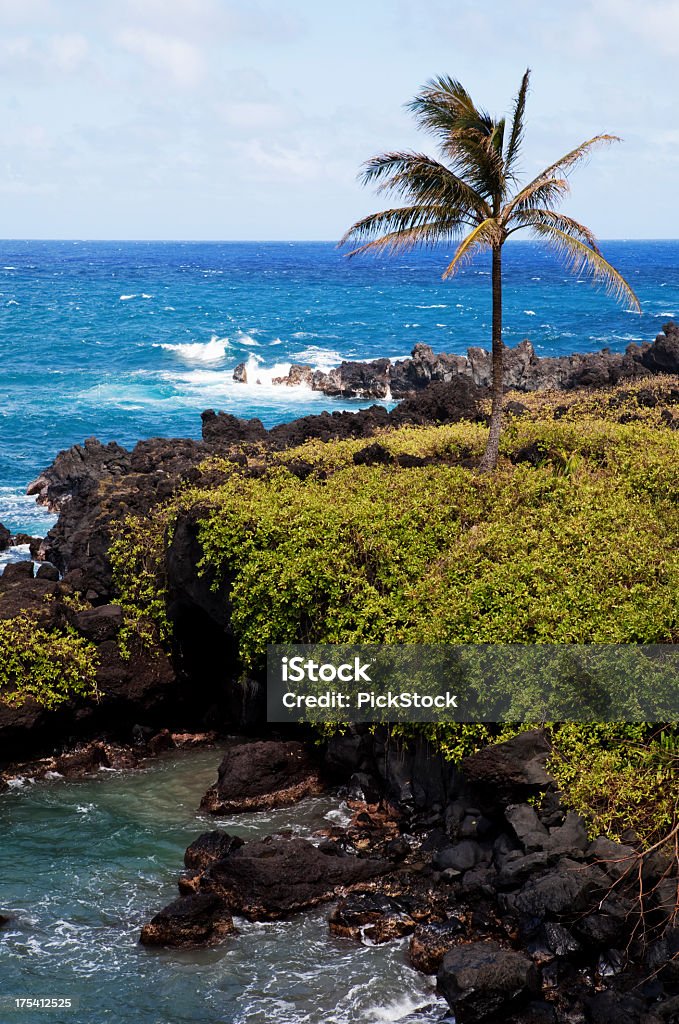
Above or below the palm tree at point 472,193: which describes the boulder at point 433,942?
below

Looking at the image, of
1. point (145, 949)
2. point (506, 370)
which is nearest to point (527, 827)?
point (145, 949)

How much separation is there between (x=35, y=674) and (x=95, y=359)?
56.9 m

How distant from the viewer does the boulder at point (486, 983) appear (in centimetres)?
1134

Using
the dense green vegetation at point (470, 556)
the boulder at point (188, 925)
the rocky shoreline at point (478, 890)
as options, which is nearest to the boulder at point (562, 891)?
the rocky shoreline at point (478, 890)

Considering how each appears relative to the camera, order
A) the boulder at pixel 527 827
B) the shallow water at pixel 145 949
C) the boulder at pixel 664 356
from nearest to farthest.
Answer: the shallow water at pixel 145 949
the boulder at pixel 527 827
the boulder at pixel 664 356

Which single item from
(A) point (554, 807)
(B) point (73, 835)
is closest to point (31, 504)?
(B) point (73, 835)

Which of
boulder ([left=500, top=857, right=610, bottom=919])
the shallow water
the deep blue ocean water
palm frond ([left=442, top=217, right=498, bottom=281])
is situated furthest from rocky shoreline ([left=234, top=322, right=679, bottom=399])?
boulder ([left=500, top=857, right=610, bottom=919])

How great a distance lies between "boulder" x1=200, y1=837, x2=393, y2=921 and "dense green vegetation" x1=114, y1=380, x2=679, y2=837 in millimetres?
2512

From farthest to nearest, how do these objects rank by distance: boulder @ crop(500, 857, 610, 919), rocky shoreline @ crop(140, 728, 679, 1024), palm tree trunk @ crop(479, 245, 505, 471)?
1. palm tree trunk @ crop(479, 245, 505, 471)
2. boulder @ crop(500, 857, 610, 919)
3. rocky shoreline @ crop(140, 728, 679, 1024)

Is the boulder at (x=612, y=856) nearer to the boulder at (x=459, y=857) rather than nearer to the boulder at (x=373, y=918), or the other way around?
the boulder at (x=459, y=857)

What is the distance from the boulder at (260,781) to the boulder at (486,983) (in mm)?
6061

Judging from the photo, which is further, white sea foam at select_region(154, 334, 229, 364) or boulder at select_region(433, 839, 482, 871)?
white sea foam at select_region(154, 334, 229, 364)

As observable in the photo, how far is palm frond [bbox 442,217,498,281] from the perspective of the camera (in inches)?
756

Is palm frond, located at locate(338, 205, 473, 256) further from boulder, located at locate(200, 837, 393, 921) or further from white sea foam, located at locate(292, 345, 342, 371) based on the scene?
white sea foam, located at locate(292, 345, 342, 371)
